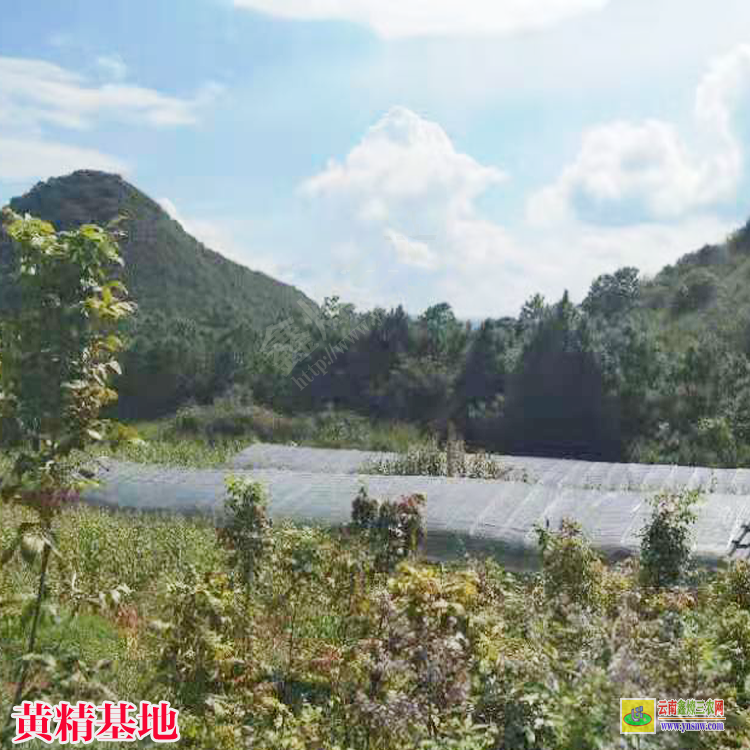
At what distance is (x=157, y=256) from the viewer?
51.9m

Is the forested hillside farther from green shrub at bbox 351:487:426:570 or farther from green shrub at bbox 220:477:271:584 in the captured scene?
green shrub at bbox 220:477:271:584

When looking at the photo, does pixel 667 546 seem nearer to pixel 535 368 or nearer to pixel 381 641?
pixel 381 641

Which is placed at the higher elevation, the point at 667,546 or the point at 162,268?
the point at 162,268

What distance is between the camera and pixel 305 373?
27.0 metres

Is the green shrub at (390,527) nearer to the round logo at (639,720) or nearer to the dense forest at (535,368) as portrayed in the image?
the round logo at (639,720)

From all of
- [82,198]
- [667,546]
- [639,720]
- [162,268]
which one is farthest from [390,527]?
[82,198]

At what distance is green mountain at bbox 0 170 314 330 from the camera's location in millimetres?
49594

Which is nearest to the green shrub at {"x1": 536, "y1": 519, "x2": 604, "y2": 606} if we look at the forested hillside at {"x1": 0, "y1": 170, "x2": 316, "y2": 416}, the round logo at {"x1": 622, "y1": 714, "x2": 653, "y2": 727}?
the round logo at {"x1": 622, "y1": 714, "x2": 653, "y2": 727}

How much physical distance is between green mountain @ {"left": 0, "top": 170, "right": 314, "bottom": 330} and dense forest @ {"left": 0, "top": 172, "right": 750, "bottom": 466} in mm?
10056

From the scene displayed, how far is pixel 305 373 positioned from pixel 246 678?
20866mm

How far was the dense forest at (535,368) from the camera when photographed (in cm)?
1997

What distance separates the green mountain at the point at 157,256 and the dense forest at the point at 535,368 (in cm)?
1006

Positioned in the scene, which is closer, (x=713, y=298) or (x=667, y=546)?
(x=667, y=546)

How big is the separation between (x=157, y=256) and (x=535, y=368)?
3468 centimetres
